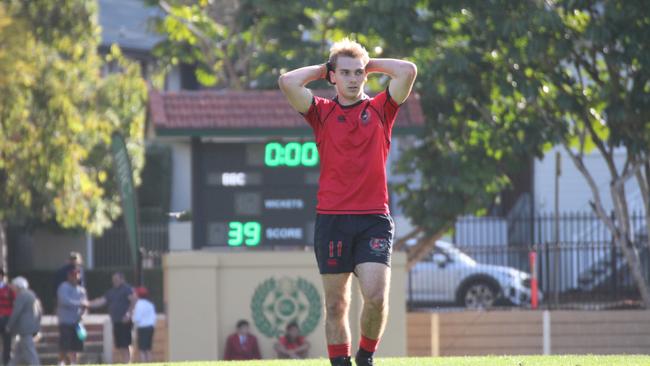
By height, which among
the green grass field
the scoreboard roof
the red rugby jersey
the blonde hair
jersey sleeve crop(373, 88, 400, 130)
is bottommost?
the green grass field

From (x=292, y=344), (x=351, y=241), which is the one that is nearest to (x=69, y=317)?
(x=292, y=344)

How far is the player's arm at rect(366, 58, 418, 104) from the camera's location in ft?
25.4

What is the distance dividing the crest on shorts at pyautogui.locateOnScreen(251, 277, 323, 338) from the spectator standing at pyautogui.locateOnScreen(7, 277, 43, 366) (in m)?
2.79

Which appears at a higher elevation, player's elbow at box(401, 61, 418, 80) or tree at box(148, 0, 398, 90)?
tree at box(148, 0, 398, 90)

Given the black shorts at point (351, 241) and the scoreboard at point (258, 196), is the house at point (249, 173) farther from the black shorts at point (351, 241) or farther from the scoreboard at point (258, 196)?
the black shorts at point (351, 241)

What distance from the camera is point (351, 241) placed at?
25.2 feet

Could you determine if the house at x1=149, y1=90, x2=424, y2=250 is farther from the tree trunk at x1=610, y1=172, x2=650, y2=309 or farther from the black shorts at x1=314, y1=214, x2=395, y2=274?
the black shorts at x1=314, y1=214, x2=395, y2=274

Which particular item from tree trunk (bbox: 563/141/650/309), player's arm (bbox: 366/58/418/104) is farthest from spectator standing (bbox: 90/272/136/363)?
player's arm (bbox: 366/58/418/104)

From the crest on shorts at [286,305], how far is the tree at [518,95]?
13.0 ft

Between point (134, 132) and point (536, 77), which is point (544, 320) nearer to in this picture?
point (536, 77)

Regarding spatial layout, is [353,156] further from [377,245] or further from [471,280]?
[471,280]

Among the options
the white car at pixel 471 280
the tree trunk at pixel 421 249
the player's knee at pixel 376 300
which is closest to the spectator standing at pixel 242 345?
the tree trunk at pixel 421 249

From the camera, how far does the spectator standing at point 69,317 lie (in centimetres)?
1891

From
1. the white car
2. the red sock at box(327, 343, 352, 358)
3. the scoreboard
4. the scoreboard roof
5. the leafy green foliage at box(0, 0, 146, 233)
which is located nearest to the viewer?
the red sock at box(327, 343, 352, 358)
